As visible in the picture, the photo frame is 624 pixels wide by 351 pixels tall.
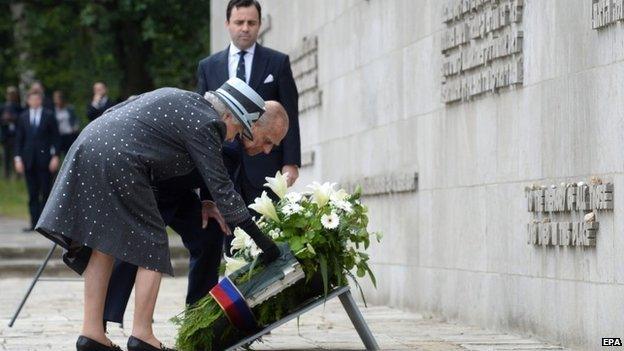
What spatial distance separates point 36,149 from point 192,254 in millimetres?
12952

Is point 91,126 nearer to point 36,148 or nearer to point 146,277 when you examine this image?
point 146,277

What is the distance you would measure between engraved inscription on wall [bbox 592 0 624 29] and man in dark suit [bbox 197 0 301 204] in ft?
7.12

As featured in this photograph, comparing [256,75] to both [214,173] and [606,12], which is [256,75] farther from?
[606,12]

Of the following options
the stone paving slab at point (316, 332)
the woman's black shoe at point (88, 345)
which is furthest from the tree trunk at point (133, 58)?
the woman's black shoe at point (88, 345)

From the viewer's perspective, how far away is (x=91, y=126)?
6.95 metres

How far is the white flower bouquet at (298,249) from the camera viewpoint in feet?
23.6

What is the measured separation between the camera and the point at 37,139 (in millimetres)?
20578

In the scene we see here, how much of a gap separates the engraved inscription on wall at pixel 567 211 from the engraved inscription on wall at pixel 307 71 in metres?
5.71

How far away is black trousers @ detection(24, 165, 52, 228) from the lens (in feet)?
67.6

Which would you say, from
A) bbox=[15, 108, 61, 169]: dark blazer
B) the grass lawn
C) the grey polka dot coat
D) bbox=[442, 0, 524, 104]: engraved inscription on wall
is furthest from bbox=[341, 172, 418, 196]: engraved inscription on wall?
the grass lawn

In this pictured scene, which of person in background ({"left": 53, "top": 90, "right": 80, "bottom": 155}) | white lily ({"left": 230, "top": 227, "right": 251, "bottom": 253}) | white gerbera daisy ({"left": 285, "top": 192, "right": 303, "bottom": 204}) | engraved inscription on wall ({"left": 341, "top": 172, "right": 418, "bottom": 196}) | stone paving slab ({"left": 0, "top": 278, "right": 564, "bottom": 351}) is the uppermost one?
person in background ({"left": 53, "top": 90, "right": 80, "bottom": 155})

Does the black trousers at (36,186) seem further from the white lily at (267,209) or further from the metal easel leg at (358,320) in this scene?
the white lily at (267,209)

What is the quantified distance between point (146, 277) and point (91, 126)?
0.75 metres

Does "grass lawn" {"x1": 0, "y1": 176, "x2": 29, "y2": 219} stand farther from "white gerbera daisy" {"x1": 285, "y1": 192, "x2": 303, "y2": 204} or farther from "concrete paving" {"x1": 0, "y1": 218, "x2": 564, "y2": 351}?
"white gerbera daisy" {"x1": 285, "y1": 192, "x2": 303, "y2": 204}
